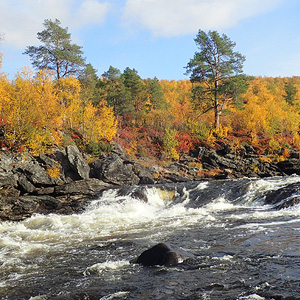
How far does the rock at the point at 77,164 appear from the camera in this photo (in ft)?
82.8

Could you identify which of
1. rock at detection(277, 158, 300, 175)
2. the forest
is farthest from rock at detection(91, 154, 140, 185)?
rock at detection(277, 158, 300, 175)

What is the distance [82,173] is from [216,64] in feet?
97.0

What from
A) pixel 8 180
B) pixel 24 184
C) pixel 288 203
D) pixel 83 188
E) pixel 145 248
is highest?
pixel 8 180

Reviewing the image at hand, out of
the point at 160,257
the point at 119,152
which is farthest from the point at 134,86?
the point at 160,257

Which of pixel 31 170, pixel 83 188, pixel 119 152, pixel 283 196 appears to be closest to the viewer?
pixel 283 196

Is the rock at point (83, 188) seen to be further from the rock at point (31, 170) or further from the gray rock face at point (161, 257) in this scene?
the gray rock face at point (161, 257)

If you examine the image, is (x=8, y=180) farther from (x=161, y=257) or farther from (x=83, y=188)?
(x=161, y=257)

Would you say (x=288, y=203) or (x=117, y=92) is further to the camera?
(x=117, y=92)

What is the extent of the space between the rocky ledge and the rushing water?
2.69 metres

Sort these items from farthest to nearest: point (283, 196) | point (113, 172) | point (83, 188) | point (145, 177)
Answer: point (145, 177)
point (113, 172)
point (83, 188)
point (283, 196)

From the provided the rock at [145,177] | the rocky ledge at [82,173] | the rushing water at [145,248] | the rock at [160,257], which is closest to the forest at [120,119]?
the rocky ledge at [82,173]

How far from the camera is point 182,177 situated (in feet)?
107

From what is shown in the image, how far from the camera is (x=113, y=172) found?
91.2 feet

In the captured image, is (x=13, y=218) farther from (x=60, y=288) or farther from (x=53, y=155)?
(x=60, y=288)
